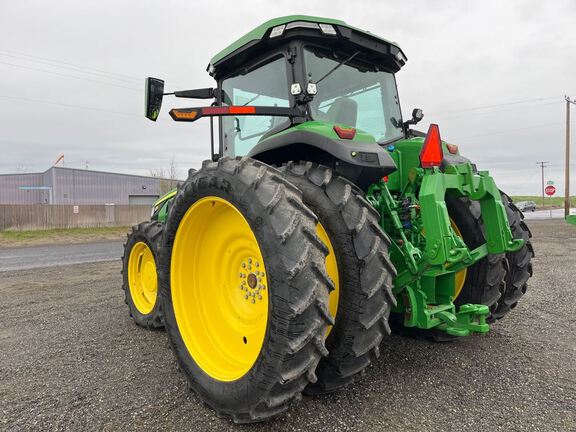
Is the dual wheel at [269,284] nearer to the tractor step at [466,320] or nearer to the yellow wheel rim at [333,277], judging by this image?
the yellow wheel rim at [333,277]

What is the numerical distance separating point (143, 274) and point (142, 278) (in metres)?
0.05

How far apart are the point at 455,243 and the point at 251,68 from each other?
2.14 metres

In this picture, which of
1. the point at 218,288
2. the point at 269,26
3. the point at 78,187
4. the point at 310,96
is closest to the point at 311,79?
the point at 310,96

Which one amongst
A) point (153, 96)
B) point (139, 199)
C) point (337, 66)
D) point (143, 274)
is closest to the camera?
point (337, 66)

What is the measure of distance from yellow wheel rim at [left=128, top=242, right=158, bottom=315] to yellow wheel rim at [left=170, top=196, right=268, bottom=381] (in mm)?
1524

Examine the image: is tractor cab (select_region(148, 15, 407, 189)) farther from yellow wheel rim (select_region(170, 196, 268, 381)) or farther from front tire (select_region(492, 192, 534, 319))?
front tire (select_region(492, 192, 534, 319))

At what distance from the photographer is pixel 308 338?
186 cm

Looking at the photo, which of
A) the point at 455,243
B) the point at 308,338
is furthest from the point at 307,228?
the point at 455,243

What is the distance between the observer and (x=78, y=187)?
40.1 meters

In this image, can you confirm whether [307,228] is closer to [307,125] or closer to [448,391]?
[307,125]

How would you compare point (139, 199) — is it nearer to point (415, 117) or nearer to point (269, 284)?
Answer: point (415, 117)

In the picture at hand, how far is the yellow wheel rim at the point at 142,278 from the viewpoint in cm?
418

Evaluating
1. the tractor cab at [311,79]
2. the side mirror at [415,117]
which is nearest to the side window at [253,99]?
the tractor cab at [311,79]

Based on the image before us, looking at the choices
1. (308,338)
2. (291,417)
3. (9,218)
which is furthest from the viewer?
(9,218)
